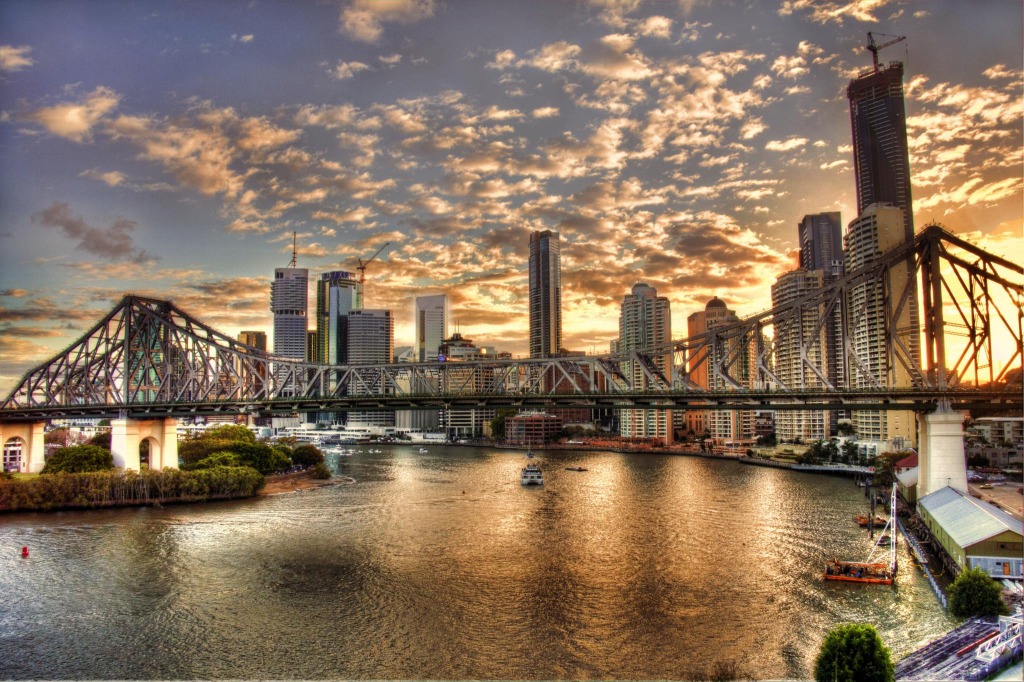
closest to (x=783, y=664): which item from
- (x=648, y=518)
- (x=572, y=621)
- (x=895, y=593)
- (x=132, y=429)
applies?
(x=572, y=621)

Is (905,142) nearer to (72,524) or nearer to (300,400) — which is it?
(300,400)

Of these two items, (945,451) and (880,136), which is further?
(880,136)

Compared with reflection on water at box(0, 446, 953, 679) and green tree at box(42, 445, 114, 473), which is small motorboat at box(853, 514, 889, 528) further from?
green tree at box(42, 445, 114, 473)

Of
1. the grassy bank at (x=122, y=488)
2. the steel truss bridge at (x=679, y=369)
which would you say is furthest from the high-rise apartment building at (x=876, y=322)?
the grassy bank at (x=122, y=488)

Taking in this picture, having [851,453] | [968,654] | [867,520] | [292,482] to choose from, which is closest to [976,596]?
[968,654]

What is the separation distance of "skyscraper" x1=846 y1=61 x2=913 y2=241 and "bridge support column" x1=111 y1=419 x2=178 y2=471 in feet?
404

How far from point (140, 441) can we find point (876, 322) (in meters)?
68.4

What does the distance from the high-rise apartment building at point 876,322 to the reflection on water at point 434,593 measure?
105 feet

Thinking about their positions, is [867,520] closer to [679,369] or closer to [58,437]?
[679,369]

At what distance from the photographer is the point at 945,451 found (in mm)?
30938

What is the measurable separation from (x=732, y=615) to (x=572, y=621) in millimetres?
4765

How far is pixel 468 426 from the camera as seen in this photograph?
13500 cm

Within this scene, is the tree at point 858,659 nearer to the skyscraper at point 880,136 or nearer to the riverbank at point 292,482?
the riverbank at point 292,482

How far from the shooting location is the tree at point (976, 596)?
1878cm
